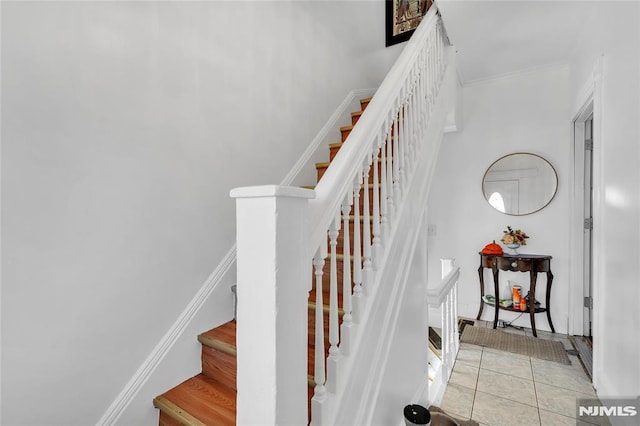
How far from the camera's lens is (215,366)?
162cm

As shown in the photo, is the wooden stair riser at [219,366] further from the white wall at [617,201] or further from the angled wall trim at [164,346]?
the white wall at [617,201]

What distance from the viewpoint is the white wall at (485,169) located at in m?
3.14

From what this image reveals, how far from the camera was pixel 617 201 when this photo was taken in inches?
70.3

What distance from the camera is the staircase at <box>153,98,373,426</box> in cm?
135

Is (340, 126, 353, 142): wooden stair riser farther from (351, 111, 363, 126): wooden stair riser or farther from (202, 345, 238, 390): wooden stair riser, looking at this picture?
(202, 345, 238, 390): wooden stair riser

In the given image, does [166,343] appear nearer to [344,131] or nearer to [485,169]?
[344,131]

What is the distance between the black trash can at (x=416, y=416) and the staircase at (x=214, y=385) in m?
0.45

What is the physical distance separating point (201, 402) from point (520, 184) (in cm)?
337

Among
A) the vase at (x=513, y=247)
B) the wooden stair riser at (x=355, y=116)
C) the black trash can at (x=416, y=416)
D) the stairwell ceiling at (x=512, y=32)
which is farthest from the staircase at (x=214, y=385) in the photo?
the vase at (x=513, y=247)

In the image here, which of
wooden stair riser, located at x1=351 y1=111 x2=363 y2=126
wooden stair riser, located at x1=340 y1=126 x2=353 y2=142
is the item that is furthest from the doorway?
wooden stair riser, located at x1=340 y1=126 x2=353 y2=142

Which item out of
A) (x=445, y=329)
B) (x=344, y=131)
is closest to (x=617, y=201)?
(x=445, y=329)

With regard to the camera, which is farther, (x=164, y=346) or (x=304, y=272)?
(x=164, y=346)

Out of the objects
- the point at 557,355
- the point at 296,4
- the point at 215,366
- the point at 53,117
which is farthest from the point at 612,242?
the point at 53,117

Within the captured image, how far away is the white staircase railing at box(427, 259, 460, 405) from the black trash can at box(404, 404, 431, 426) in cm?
60
